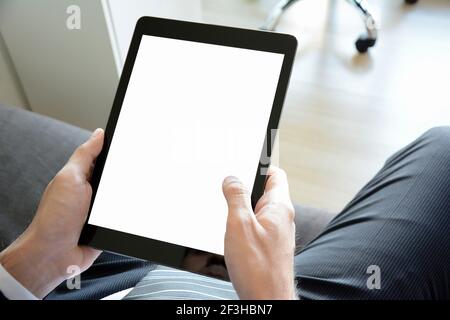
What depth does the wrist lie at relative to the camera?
0.61 meters

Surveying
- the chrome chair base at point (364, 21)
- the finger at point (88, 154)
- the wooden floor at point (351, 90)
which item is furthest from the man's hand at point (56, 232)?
the chrome chair base at point (364, 21)

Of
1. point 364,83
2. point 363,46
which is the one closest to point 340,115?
point 364,83

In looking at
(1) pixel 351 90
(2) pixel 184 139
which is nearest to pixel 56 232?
(2) pixel 184 139

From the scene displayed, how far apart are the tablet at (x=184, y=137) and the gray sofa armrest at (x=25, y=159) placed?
27cm

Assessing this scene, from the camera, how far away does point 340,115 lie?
1.47 meters

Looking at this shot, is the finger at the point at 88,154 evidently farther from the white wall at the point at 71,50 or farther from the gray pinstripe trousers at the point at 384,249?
the white wall at the point at 71,50

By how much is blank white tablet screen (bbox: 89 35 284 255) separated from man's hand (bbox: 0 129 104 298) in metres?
0.03

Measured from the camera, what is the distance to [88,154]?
25.3 inches

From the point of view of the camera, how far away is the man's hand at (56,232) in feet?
2.03

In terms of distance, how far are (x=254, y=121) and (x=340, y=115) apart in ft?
3.07

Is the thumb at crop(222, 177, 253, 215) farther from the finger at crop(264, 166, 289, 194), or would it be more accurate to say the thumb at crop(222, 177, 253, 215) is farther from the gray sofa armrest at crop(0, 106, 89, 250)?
the gray sofa armrest at crop(0, 106, 89, 250)

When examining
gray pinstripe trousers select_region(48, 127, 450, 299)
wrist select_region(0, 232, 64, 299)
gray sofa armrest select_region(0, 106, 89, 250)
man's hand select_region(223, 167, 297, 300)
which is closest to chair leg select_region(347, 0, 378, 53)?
gray pinstripe trousers select_region(48, 127, 450, 299)

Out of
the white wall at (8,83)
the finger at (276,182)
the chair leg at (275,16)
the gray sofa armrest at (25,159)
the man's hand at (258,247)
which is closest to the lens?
the man's hand at (258,247)
